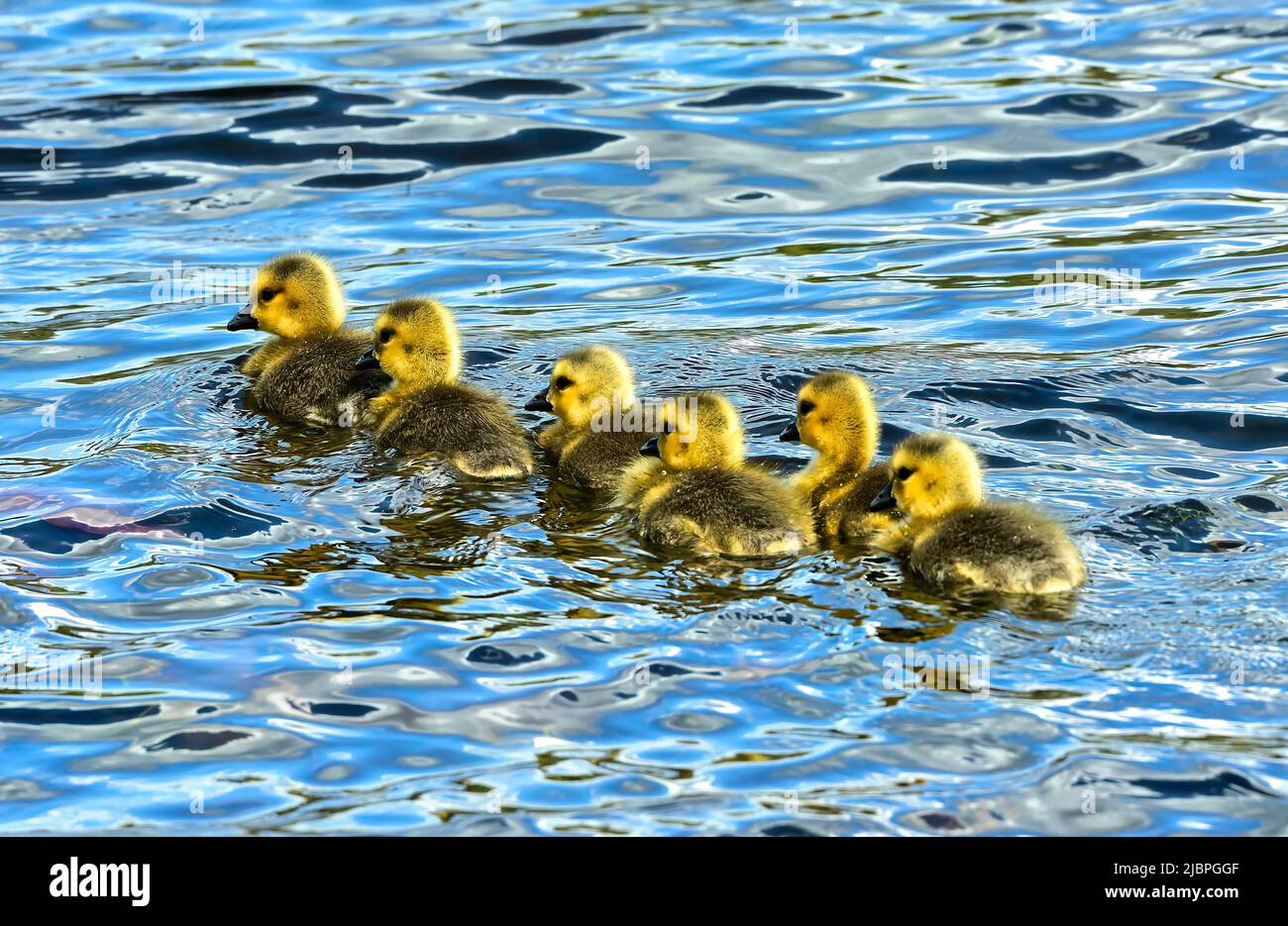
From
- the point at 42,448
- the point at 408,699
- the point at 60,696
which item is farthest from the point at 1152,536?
the point at 42,448

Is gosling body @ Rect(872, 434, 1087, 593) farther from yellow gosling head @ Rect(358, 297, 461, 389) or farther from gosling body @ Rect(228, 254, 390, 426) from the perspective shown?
gosling body @ Rect(228, 254, 390, 426)

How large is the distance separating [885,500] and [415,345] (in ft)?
8.81

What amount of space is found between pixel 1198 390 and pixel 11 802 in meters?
5.96

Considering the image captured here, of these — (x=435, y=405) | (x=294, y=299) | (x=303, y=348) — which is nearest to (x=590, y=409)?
(x=435, y=405)

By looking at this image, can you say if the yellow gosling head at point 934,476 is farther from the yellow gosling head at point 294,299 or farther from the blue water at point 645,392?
the yellow gosling head at point 294,299

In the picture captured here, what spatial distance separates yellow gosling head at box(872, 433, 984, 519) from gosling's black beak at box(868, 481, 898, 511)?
3cm

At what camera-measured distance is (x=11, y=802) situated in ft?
17.3

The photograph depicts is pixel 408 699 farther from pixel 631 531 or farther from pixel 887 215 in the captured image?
pixel 887 215

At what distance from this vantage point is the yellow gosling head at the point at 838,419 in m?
7.41

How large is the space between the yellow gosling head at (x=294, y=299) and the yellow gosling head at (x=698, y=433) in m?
2.68

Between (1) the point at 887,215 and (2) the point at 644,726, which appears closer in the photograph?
(2) the point at 644,726

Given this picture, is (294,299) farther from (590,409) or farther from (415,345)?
(590,409)

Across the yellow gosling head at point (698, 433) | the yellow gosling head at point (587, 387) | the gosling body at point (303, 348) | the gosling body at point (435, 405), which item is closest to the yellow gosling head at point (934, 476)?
the yellow gosling head at point (698, 433)

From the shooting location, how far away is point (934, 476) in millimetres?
6793
